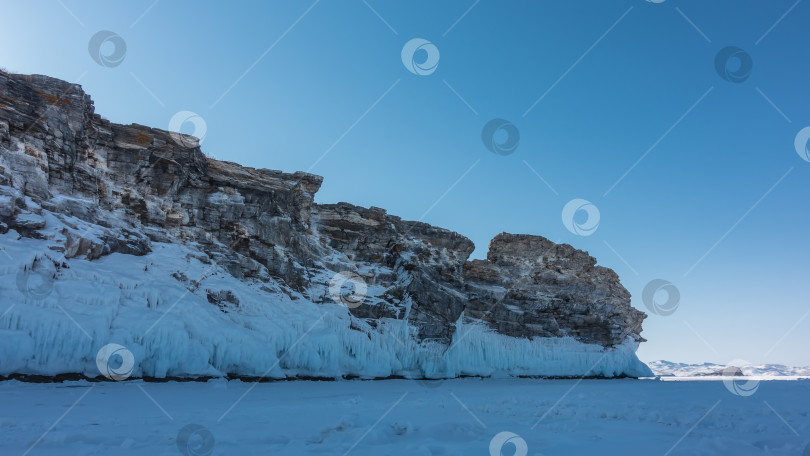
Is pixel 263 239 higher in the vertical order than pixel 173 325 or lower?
higher

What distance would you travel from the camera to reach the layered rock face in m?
18.9

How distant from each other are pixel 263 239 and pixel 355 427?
70.5 feet

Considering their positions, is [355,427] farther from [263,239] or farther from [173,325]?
[263,239]

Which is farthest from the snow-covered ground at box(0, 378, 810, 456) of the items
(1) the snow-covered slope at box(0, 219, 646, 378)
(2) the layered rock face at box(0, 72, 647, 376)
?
(2) the layered rock face at box(0, 72, 647, 376)

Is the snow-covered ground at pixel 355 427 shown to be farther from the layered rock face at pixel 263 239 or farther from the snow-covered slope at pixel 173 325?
the layered rock face at pixel 263 239

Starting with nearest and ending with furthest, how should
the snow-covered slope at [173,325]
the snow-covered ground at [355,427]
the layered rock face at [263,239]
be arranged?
the snow-covered ground at [355,427]
the snow-covered slope at [173,325]
the layered rock face at [263,239]

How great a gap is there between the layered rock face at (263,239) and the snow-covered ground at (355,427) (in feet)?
23.0

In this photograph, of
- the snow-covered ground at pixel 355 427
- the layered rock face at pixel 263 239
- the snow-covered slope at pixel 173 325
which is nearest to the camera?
the snow-covered ground at pixel 355 427

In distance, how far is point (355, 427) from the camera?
26.6 ft

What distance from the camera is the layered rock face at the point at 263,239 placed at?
18.9 m

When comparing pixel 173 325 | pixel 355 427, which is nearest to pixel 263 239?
pixel 173 325

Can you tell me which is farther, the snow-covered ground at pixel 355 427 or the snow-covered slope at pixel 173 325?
the snow-covered slope at pixel 173 325

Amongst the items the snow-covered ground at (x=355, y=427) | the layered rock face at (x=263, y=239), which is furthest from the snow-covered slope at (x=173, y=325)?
the snow-covered ground at (x=355, y=427)

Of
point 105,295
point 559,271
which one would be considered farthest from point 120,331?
point 559,271
